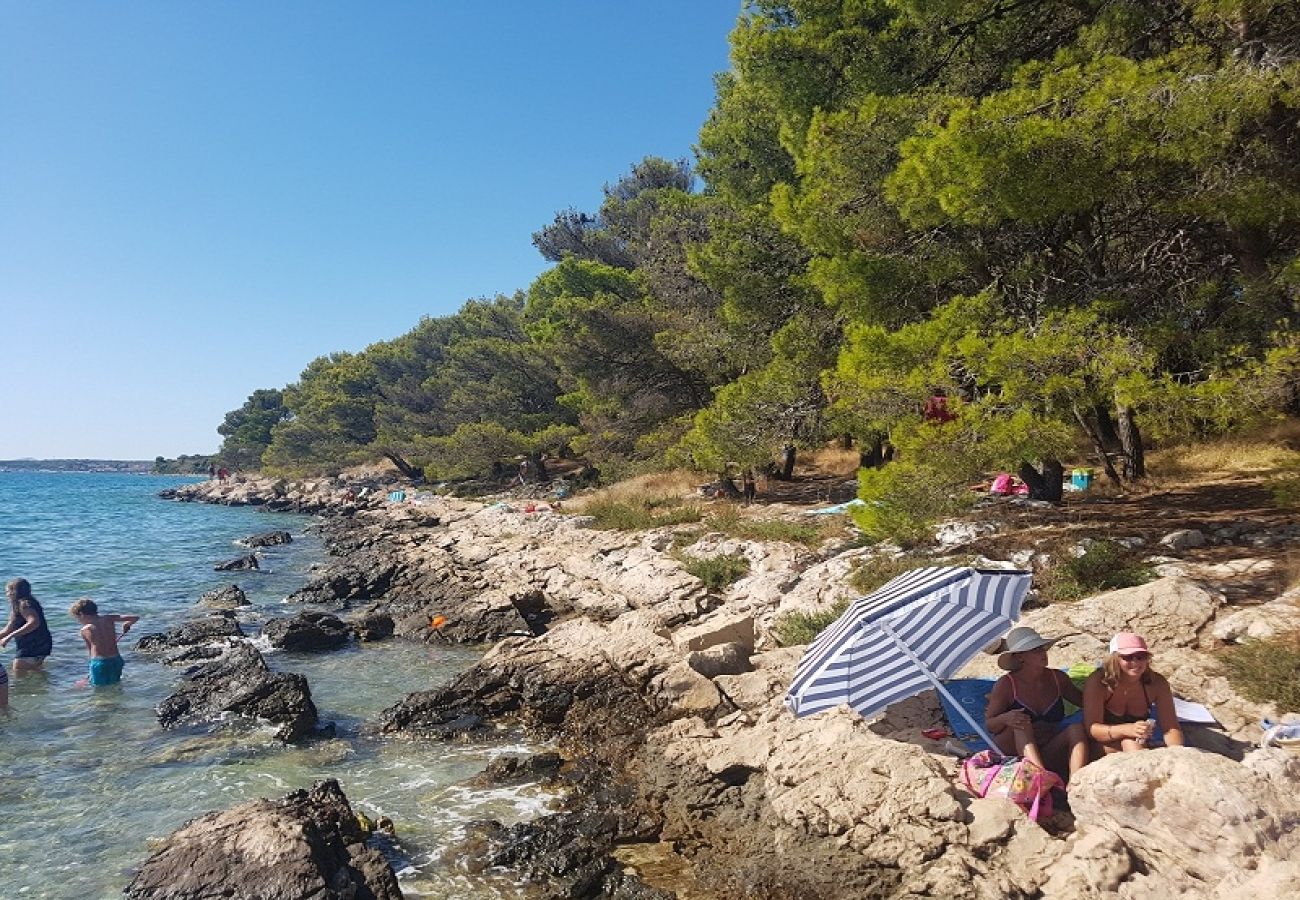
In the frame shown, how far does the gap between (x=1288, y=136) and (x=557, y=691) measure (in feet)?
34.0

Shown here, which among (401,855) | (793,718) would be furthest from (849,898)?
(401,855)

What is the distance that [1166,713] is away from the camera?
4742mm

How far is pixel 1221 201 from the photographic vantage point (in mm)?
7898

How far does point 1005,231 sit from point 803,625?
21.1 feet

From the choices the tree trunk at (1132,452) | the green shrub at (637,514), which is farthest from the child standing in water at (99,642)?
the tree trunk at (1132,452)

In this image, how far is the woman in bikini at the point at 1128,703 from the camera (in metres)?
4.70

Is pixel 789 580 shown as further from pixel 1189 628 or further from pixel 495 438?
pixel 495 438

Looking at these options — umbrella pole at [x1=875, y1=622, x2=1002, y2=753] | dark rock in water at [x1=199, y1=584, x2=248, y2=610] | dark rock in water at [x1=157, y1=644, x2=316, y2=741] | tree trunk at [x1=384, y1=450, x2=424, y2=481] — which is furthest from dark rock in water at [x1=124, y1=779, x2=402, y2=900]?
tree trunk at [x1=384, y1=450, x2=424, y2=481]

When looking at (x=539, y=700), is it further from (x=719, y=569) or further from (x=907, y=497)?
(x=907, y=497)

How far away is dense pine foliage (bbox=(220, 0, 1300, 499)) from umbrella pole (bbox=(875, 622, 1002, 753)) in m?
3.15

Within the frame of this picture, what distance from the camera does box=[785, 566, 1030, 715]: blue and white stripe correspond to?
5512mm

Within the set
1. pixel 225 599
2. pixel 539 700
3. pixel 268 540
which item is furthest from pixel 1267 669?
pixel 268 540

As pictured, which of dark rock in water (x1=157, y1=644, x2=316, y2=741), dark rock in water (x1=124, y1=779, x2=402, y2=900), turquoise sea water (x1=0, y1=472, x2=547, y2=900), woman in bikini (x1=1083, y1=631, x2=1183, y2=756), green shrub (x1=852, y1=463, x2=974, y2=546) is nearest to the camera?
dark rock in water (x1=124, y1=779, x2=402, y2=900)

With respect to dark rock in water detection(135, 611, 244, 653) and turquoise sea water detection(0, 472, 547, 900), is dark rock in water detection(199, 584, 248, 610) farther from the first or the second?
dark rock in water detection(135, 611, 244, 653)
